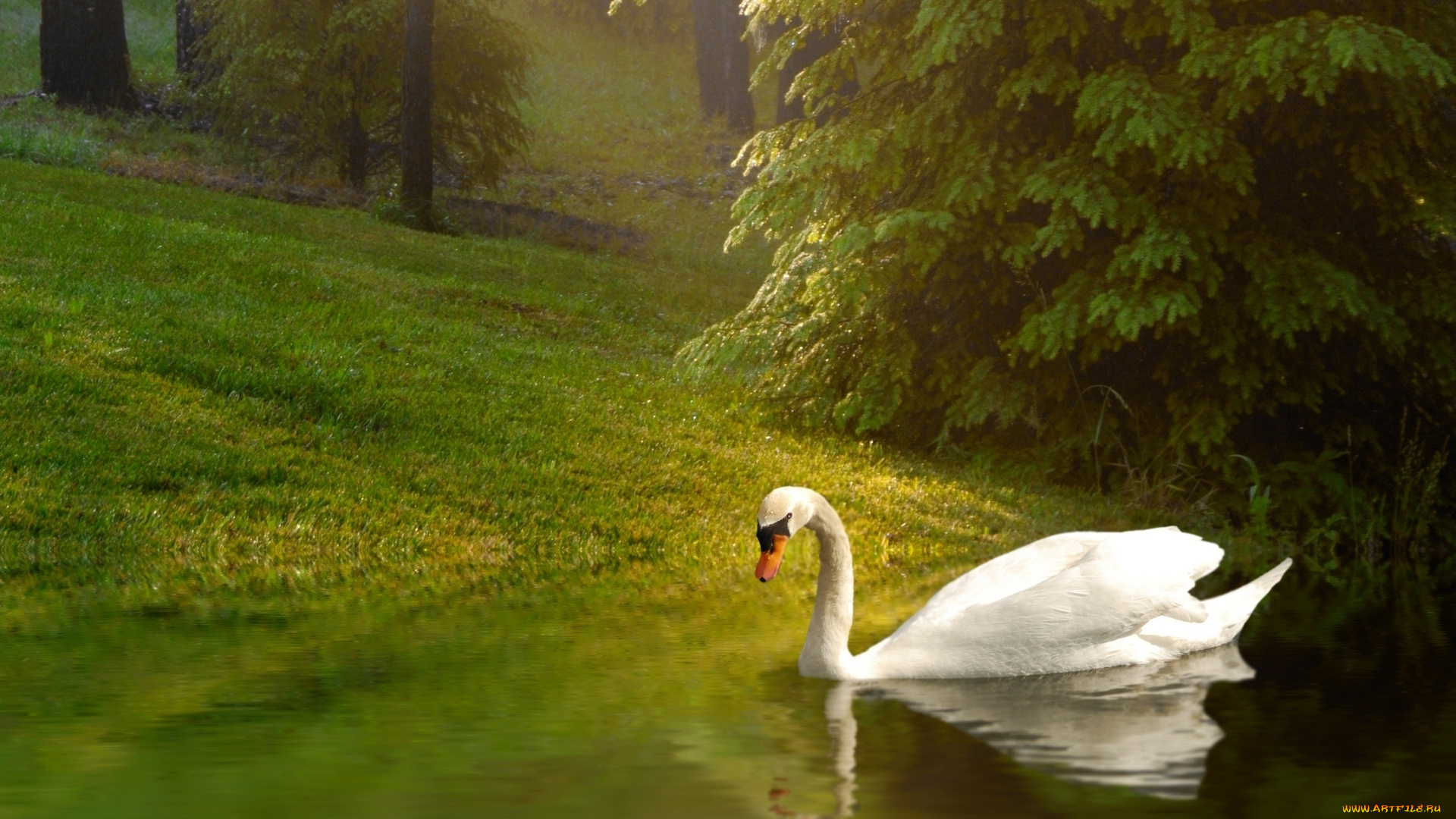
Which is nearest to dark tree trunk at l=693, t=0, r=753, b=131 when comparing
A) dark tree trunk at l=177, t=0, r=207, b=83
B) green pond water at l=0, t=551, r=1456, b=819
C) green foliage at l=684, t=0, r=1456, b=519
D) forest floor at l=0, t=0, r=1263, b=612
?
dark tree trunk at l=177, t=0, r=207, b=83

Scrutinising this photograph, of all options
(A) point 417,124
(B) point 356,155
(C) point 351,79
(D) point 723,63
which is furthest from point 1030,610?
(D) point 723,63

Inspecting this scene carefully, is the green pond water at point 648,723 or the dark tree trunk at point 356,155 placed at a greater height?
the dark tree trunk at point 356,155

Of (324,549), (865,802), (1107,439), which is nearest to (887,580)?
(324,549)

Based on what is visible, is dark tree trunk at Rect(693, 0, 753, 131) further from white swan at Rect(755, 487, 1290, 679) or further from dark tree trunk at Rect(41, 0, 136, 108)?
white swan at Rect(755, 487, 1290, 679)

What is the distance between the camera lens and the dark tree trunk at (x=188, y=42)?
2872 cm

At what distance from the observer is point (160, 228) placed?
53.0 feet

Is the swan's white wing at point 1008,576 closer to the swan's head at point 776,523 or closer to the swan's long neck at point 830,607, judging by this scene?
the swan's long neck at point 830,607

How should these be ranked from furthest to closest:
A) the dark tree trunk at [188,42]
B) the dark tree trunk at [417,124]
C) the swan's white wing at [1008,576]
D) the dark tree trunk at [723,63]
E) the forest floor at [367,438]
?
1. the dark tree trunk at [723,63]
2. the dark tree trunk at [188,42]
3. the dark tree trunk at [417,124]
4. the forest floor at [367,438]
5. the swan's white wing at [1008,576]

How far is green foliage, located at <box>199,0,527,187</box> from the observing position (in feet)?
79.3

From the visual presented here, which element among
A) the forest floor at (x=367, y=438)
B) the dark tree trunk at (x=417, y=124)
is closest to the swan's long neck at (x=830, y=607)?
the forest floor at (x=367, y=438)

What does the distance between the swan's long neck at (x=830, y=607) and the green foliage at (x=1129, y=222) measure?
507cm

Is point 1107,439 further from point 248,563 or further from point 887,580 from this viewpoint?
point 248,563

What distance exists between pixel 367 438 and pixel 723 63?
1277 inches

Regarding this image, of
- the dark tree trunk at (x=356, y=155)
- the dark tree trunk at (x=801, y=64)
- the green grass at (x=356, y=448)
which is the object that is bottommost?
the green grass at (x=356, y=448)
